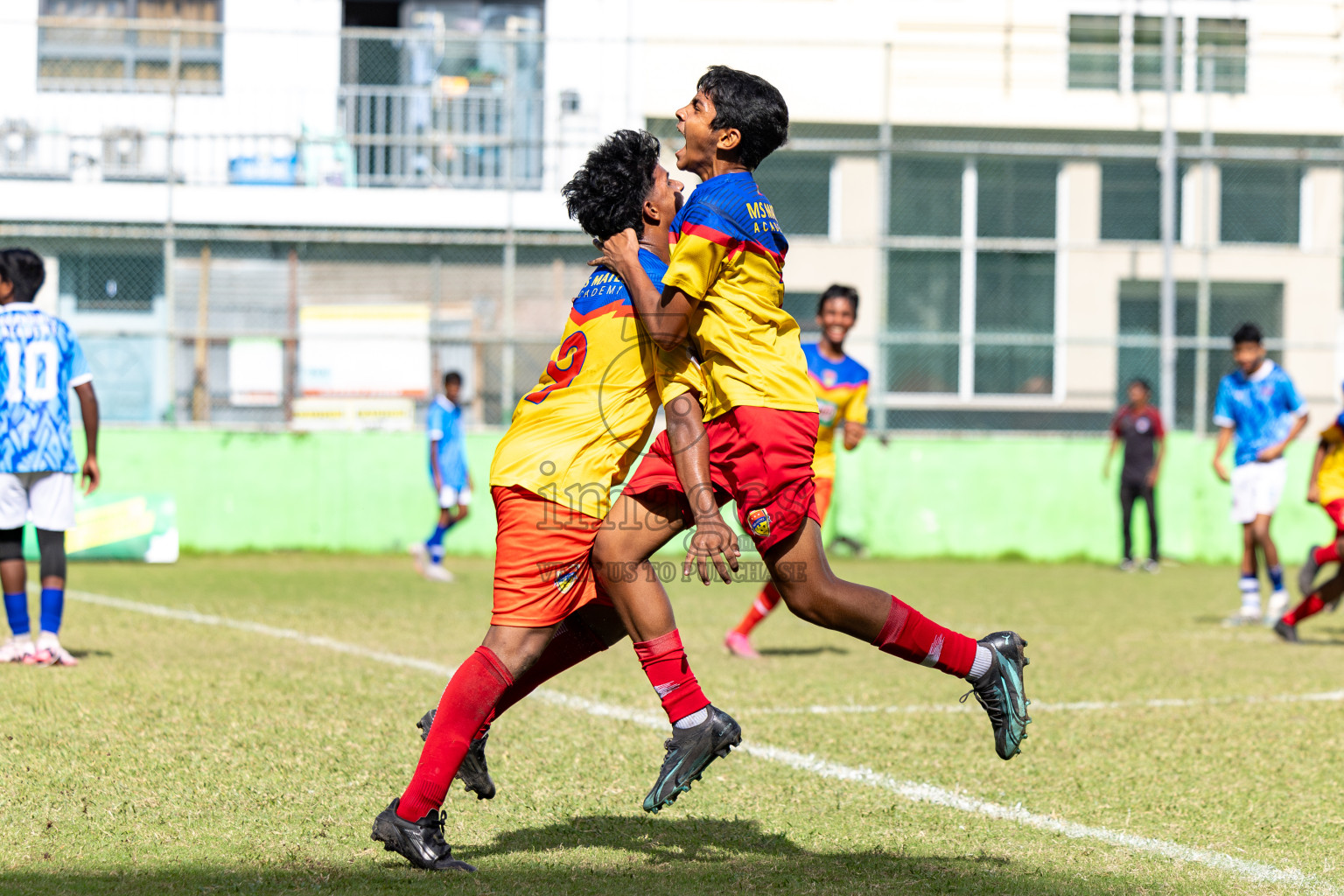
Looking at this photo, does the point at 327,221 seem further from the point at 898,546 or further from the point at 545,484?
the point at 545,484

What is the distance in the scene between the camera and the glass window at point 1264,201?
18.8 meters

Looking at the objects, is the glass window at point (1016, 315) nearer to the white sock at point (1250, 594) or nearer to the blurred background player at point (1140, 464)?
the blurred background player at point (1140, 464)

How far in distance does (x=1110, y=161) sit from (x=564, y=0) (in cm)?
780

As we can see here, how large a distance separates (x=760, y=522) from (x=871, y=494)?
12.7m

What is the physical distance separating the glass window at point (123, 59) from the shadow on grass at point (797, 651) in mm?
11553

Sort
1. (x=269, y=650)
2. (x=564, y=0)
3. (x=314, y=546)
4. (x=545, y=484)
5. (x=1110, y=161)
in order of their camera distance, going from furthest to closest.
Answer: (x=564, y=0) → (x=1110, y=161) → (x=314, y=546) → (x=269, y=650) → (x=545, y=484)

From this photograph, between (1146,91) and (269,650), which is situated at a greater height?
(1146,91)

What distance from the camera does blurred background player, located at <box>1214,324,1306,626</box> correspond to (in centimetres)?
980

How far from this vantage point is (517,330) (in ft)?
53.9

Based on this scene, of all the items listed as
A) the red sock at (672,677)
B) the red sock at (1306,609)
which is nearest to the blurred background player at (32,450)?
the red sock at (672,677)

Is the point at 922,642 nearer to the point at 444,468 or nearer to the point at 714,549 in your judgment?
the point at 714,549

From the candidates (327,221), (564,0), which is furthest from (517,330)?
(564,0)

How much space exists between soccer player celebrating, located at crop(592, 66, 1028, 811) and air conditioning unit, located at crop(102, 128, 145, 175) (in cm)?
1462

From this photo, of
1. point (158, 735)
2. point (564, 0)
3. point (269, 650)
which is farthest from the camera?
point (564, 0)
